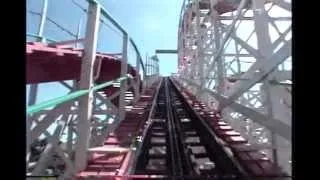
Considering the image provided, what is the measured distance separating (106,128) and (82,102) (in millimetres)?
3708

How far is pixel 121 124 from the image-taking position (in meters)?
7.93

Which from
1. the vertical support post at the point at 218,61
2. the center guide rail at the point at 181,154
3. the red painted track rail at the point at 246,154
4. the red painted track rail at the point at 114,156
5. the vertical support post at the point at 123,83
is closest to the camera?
the red painted track rail at the point at 114,156

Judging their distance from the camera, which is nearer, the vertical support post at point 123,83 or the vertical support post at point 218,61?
the vertical support post at point 123,83

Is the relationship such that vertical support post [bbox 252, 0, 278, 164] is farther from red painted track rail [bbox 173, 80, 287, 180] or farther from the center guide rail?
the center guide rail

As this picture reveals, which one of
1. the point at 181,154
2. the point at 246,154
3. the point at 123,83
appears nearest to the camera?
the point at 246,154

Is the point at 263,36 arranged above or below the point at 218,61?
below

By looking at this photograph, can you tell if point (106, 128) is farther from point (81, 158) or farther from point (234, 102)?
point (81, 158)

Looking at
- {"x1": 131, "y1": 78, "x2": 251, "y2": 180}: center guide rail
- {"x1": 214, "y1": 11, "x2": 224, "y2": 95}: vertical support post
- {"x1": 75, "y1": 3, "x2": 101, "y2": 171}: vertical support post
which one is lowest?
{"x1": 131, "y1": 78, "x2": 251, "y2": 180}: center guide rail

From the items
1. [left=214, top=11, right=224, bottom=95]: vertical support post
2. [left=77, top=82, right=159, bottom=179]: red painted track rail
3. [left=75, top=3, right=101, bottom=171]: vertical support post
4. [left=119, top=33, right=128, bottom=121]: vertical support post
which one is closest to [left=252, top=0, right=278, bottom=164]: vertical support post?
[left=77, top=82, right=159, bottom=179]: red painted track rail

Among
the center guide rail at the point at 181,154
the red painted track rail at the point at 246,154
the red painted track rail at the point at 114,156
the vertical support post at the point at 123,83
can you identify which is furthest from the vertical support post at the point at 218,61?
the red painted track rail at the point at 114,156

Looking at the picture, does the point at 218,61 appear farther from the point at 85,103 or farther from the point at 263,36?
the point at 85,103

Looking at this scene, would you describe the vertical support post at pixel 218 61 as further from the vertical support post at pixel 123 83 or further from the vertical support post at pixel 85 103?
the vertical support post at pixel 85 103

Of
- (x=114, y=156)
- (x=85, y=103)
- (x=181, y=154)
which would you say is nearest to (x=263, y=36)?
(x=181, y=154)

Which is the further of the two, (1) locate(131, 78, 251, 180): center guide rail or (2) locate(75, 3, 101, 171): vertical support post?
(1) locate(131, 78, 251, 180): center guide rail
